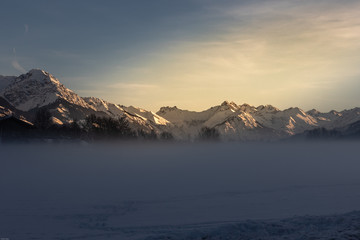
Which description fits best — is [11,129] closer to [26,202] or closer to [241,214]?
[26,202]

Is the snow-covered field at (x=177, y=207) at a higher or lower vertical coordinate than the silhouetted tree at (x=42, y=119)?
lower

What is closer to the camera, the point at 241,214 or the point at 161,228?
the point at 161,228

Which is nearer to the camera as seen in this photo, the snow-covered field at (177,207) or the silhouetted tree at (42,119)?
the snow-covered field at (177,207)

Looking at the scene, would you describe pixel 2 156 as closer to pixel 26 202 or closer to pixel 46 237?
pixel 26 202

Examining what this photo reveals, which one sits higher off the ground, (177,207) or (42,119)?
(42,119)

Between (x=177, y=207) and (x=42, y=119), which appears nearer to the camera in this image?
(x=177, y=207)

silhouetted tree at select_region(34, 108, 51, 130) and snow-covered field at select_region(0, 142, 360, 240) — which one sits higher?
silhouetted tree at select_region(34, 108, 51, 130)

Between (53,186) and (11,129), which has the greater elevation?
(11,129)

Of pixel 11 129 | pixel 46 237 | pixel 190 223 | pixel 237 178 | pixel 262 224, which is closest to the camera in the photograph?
pixel 46 237

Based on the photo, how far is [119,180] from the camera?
119ft

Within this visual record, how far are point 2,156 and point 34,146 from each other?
8872mm

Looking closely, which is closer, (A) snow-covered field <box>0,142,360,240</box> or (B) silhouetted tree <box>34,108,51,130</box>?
(A) snow-covered field <box>0,142,360,240</box>

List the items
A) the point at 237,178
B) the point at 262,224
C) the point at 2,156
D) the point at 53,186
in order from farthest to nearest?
the point at 2,156
the point at 237,178
the point at 53,186
the point at 262,224

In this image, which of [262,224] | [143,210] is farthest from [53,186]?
[262,224]
